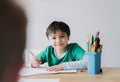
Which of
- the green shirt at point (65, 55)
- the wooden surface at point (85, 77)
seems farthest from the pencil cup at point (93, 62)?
the green shirt at point (65, 55)

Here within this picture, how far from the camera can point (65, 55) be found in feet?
4.61

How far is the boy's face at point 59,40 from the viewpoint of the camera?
1397 mm

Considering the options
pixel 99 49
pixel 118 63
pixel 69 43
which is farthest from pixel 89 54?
pixel 118 63

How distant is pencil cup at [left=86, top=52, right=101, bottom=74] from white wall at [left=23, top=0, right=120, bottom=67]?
1.04 ft

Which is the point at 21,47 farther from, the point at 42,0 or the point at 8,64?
the point at 42,0

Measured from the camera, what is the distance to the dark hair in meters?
1.42

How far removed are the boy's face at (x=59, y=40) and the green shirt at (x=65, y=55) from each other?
0.04 m

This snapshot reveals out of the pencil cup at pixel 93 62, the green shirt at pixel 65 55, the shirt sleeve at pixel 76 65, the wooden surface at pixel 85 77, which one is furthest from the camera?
the green shirt at pixel 65 55

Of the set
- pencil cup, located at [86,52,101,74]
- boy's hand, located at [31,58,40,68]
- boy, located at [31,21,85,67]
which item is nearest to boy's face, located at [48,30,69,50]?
boy, located at [31,21,85,67]

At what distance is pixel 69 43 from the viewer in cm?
147

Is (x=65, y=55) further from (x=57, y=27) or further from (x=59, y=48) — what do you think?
(x=57, y=27)

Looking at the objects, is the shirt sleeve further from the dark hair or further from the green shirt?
the dark hair

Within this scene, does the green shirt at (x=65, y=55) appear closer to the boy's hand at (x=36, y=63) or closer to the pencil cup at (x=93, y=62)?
the boy's hand at (x=36, y=63)

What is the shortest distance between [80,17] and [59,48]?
0.26 metres
